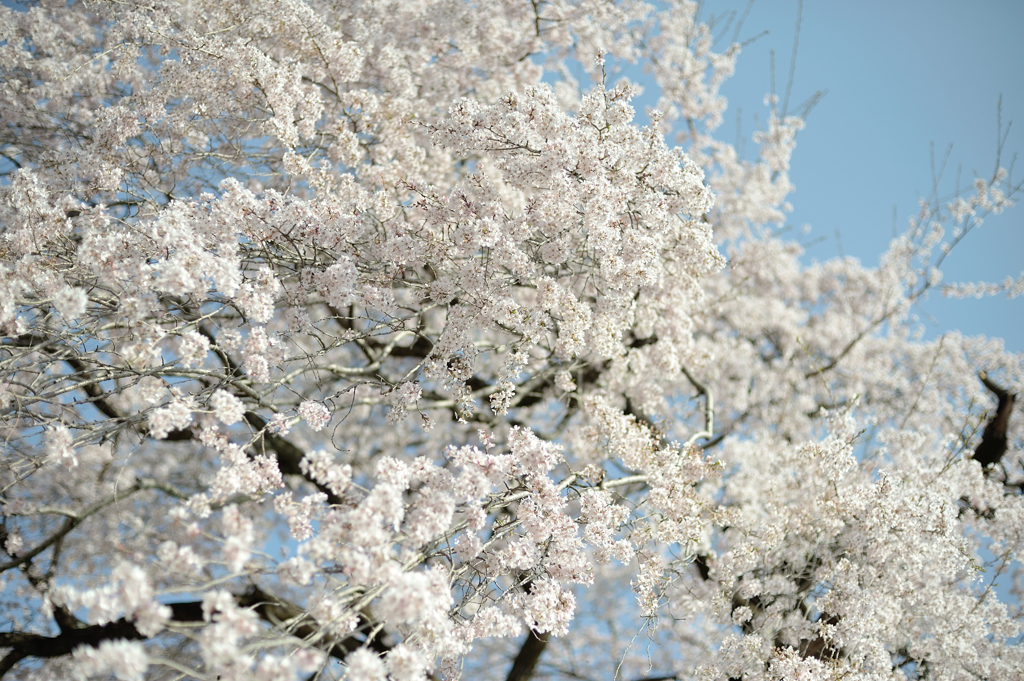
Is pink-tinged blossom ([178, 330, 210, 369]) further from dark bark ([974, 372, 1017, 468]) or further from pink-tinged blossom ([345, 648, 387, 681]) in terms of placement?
dark bark ([974, 372, 1017, 468])

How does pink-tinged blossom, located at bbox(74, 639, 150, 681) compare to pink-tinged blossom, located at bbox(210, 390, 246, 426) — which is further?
pink-tinged blossom, located at bbox(210, 390, 246, 426)

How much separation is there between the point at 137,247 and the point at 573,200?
239 cm

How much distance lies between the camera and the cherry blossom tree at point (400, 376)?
269 centimetres

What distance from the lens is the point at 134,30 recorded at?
466cm

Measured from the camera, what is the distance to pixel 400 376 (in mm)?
5070

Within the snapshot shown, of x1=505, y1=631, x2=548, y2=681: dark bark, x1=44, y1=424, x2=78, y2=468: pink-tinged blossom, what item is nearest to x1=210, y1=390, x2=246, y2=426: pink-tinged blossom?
x1=44, y1=424, x2=78, y2=468: pink-tinged blossom

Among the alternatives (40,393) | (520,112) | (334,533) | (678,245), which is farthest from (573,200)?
(40,393)

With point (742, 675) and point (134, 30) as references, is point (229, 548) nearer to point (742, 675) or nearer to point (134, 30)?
point (742, 675)

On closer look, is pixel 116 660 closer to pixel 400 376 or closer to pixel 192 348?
pixel 192 348

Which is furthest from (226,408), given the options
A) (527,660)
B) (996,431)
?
(996,431)

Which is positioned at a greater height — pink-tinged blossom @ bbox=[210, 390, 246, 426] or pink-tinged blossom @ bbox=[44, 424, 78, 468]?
pink-tinged blossom @ bbox=[210, 390, 246, 426]

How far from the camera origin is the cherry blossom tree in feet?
8.82

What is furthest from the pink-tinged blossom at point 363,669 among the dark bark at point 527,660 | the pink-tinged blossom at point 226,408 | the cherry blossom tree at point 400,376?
the dark bark at point 527,660

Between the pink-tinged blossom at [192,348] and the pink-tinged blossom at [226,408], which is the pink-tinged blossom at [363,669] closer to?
the pink-tinged blossom at [226,408]
